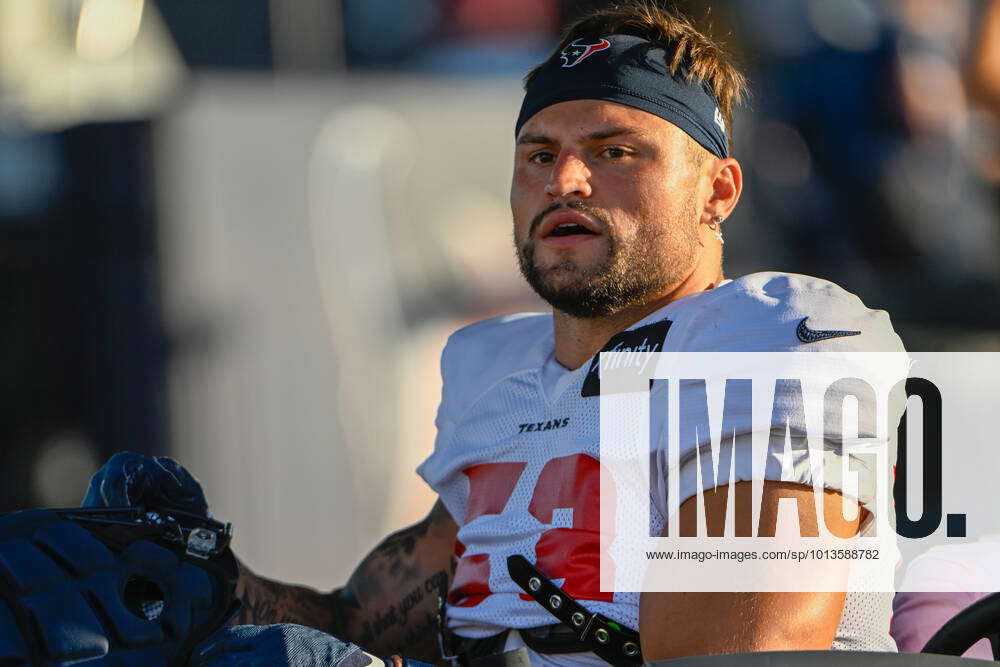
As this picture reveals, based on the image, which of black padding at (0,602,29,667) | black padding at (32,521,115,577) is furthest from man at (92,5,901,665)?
black padding at (0,602,29,667)

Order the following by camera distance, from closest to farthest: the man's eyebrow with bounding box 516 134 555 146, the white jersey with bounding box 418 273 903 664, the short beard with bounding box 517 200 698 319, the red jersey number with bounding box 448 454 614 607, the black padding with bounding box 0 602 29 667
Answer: the black padding with bounding box 0 602 29 667, the white jersey with bounding box 418 273 903 664, the red jersey number with bounding box 448 454 614 607, the short beard with bounding box 517 200 698 319, the man's eyebrow with bounding box 516 134 555 146

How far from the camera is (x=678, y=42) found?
250 centimetres

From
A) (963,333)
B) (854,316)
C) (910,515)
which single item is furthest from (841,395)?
(963,333)

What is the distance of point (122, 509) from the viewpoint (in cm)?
194

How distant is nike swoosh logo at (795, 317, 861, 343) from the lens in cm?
183

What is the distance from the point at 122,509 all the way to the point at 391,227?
92.4 inches

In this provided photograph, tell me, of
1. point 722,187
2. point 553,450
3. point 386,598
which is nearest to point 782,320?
point 553,450

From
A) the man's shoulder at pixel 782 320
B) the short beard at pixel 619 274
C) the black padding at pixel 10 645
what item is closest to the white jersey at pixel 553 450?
the man's shoulder at pixel 782 320

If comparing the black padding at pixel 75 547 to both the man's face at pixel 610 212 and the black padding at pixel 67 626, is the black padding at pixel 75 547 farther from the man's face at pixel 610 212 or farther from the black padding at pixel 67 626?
the man's face at pixel 610 212

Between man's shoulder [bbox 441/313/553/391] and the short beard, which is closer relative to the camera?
the short beard

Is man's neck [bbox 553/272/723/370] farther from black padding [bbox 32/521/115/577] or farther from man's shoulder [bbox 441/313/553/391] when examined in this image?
black padding [bbox 32/521/115/577]

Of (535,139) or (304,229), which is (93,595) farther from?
(304,229)

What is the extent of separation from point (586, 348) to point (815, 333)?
0.60 meters

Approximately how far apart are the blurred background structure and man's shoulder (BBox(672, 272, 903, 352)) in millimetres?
2206
